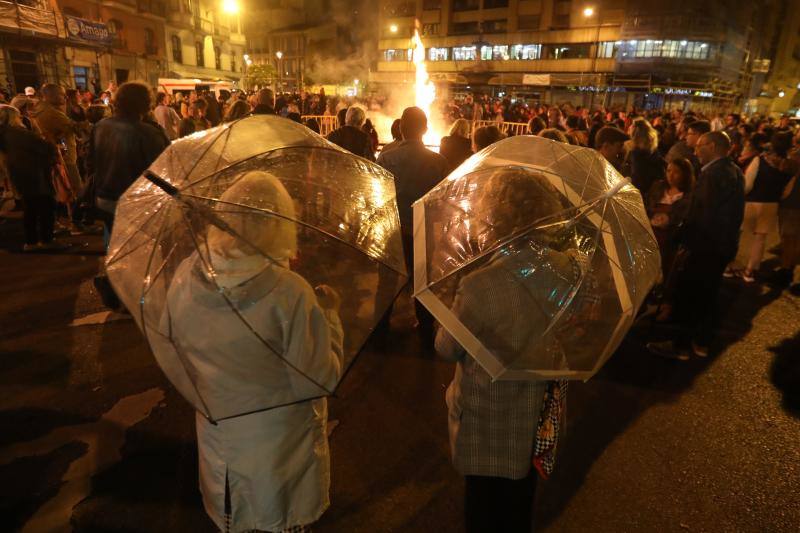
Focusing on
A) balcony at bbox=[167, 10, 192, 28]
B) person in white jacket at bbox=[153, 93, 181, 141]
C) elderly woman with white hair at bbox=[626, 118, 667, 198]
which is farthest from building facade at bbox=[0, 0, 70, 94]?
elderly woman with white hair at bbox=[626, 118, 667, 198]

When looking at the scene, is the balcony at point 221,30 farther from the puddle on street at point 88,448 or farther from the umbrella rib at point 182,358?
the umbrella rib at point 182,358

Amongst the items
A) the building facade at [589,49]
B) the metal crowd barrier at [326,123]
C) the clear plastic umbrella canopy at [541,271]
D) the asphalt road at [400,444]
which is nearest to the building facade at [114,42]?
the metal crowd barrier at [326,123]

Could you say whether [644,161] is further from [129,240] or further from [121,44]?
[121,44]

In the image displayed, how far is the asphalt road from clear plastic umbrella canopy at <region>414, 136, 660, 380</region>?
4.28 feet

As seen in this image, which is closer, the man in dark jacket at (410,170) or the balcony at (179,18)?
the man in dark jacket at (410,170)

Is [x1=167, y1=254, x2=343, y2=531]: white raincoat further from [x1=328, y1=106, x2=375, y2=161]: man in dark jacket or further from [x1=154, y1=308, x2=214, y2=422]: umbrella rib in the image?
[x1=328, y1=106, x2=375, y2=161]: man in dark jacket

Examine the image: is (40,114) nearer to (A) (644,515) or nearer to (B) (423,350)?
(B) (423,350)

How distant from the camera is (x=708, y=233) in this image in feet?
15.6

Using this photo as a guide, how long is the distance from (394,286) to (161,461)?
2461mm

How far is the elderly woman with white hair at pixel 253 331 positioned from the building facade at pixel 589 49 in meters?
48.8

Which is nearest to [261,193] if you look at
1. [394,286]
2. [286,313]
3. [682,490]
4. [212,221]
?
[212,221]

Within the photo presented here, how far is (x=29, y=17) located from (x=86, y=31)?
12.9 feet

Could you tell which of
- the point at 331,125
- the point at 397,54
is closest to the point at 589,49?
the point at 397,54

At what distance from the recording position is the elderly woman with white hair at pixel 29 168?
6828mm
